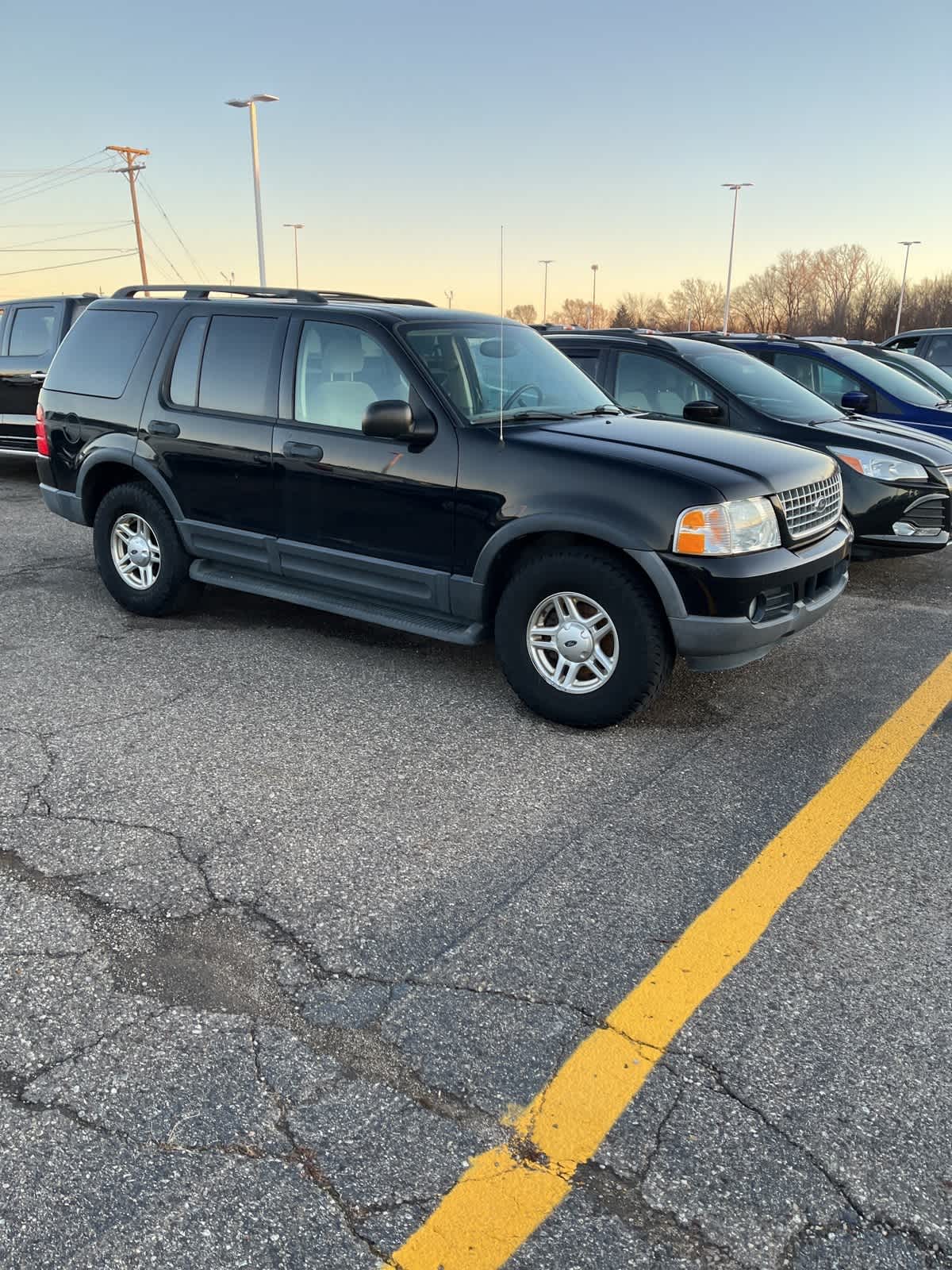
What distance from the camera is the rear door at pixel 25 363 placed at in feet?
36.6

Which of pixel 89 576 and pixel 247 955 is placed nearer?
pixel 247 955

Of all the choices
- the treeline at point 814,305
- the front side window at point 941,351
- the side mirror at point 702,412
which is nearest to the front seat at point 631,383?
the side mirror at point 702,412

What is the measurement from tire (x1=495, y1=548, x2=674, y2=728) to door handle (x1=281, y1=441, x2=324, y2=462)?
1.25 m

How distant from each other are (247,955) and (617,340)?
600cm

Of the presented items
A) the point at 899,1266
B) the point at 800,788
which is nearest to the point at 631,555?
the point at 800,788

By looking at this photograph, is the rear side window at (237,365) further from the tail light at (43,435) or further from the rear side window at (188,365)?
the tail light at (43,435)

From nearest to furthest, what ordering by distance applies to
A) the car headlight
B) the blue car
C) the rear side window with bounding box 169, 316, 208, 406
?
1. the car headlight
2. the rear side window with bounding box 169, 316, 208, 406
3. the blue car

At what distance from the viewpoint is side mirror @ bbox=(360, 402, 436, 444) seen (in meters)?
4.55

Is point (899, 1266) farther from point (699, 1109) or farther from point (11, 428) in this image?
point (11, 428)

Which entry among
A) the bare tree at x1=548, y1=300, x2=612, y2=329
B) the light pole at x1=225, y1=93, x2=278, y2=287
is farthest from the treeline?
the light pole at x1=225, y1=93, x2=278, y2=287

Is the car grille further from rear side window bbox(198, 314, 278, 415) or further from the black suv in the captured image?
rear side window bbox(198, 314, 278, 415)

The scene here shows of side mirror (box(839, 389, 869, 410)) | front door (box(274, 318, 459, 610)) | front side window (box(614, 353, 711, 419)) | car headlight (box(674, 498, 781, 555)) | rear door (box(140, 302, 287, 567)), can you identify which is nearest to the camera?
car headlight (box(674, 498, 781, 555))

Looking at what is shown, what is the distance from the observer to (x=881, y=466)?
6840 mm

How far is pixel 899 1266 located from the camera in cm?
190
